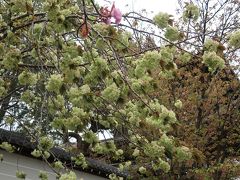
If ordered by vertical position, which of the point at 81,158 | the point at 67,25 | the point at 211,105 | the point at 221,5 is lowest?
the point at 81,158

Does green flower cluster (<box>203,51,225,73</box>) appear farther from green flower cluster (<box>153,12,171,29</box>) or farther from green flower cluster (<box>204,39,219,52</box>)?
green flower cluster (<box>153,12,171,29</box>)

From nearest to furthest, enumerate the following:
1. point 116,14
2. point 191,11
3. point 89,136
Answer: point 116,14, point 191,11, point 89,136

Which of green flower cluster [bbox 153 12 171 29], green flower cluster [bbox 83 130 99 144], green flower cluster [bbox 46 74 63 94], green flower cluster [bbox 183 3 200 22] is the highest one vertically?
green flower cluster [bbox 183 3 200 22]

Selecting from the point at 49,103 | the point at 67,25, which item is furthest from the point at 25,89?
the point at 67,25

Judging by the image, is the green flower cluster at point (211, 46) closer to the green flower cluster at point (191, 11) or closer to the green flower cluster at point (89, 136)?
the green flower cluster at point (191, 11)

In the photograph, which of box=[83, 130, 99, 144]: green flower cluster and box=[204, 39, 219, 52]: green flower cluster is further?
box=[83, 130, 99, 144]: green flower cluster

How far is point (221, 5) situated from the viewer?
47.9 ft

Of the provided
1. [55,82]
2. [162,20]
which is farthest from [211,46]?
[55,82]

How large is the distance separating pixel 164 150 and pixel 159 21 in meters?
1.11

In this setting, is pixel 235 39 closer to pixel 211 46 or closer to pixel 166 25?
pixel 211 46

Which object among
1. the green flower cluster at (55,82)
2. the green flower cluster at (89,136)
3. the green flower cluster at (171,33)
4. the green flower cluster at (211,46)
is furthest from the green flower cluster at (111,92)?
the green flower cluster at (89,136)

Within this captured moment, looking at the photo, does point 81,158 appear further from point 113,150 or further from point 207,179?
point 207,179

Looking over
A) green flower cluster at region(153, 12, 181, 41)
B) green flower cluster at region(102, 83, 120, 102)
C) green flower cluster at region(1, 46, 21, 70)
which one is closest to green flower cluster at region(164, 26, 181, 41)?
green flower cluster at region(153, 12, 181, 41)

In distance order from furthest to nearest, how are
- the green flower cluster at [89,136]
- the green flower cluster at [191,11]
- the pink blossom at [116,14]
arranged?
the green flower cluster at [89,136] → the green flower cluster at [191,11] → the pink blossom at [116,14]
